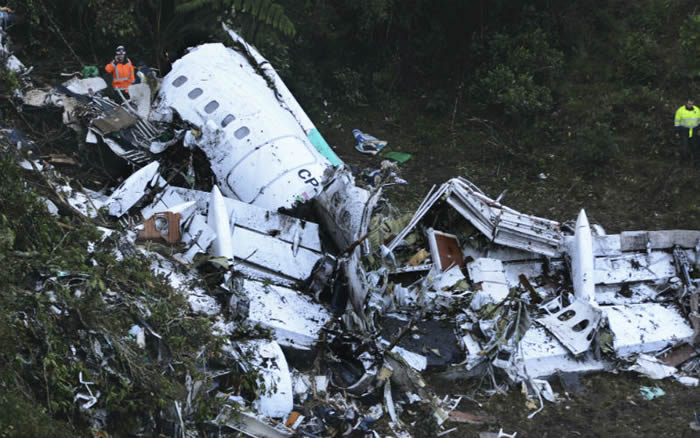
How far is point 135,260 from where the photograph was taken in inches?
369

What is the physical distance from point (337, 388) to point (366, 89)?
10.3 meters

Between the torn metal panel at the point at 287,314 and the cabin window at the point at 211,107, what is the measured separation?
3787mm

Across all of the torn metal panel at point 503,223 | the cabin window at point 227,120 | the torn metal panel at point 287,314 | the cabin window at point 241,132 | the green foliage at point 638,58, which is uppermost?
the green foliage at point 638,58

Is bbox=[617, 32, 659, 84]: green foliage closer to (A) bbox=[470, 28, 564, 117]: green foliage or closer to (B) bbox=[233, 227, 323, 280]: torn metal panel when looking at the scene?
(A) bbox=[470, 28, 564, 117]: green foliage

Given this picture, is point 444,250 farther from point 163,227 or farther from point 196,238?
point 163,227

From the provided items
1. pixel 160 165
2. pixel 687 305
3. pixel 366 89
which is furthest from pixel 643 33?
pixel 160 165

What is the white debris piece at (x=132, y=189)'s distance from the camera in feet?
37.5

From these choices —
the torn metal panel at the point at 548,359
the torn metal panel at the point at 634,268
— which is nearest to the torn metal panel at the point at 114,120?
the torn metal panel at the point at 548,359

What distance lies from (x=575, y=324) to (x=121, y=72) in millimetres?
9430

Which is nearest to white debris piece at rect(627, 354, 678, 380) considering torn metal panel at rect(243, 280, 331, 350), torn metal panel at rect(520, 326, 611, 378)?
torn metal panel at rect(520, 326, 611, 378)

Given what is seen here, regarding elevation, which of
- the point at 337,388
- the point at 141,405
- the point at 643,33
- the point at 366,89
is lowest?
the point at 337,388

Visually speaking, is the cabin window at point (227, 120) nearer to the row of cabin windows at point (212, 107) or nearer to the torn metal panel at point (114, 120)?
the row of cabin windows at point (212, 107)

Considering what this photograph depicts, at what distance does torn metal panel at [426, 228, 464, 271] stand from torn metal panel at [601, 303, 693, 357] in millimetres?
2238

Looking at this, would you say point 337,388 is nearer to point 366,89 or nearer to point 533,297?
point 533,297
